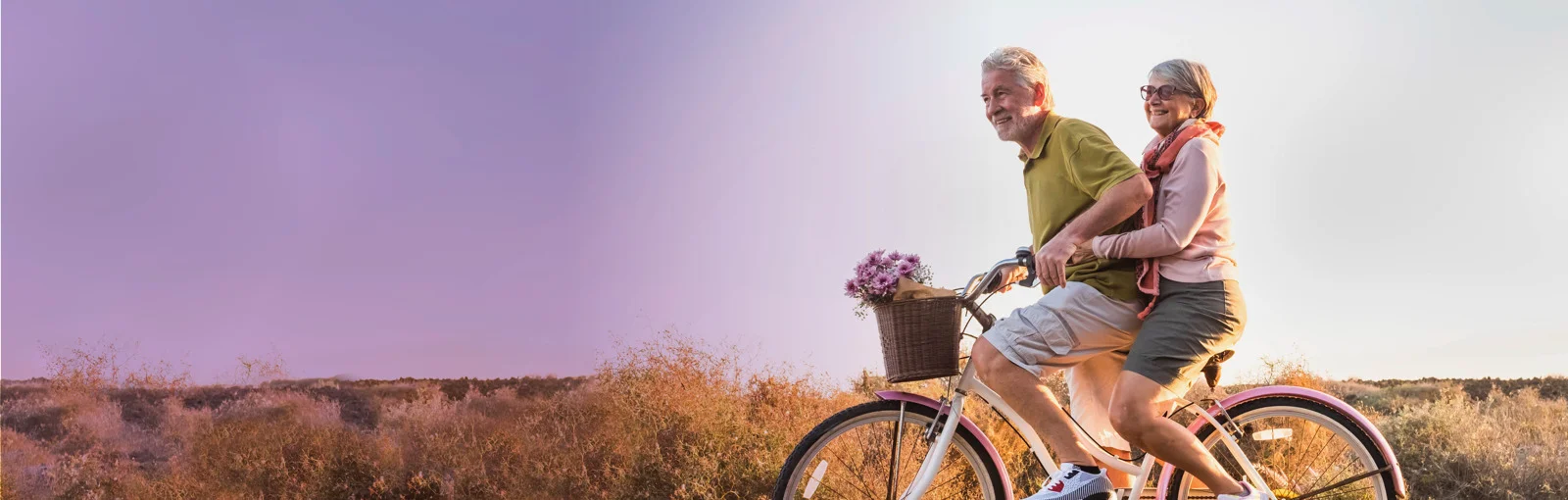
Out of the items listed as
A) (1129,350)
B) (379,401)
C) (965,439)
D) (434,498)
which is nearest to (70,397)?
(379,401)

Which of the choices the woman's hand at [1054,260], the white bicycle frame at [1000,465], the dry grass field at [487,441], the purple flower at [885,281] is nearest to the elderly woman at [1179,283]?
the woman's hand at [1054,260]

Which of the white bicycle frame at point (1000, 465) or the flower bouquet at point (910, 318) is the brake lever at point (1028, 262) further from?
the flower bouquet at point (910, 318)

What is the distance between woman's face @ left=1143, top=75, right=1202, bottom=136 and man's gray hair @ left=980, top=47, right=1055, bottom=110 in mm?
379

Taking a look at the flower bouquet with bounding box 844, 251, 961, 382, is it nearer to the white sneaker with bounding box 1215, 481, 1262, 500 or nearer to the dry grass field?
the white sneaker with bounding box 1215, 481, 1262, 500

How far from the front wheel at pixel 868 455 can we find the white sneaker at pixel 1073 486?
0.21 meters

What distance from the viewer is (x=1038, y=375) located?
330 centimetres

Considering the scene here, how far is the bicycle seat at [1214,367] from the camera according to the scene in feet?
11.3

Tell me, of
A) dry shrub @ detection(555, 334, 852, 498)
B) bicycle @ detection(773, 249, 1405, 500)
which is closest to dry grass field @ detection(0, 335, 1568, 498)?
dry shrub @ detection(555, 334, 852, 498)

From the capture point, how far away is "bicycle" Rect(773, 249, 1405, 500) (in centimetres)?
335

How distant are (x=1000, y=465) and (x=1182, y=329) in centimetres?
74

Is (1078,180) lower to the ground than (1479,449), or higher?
higher

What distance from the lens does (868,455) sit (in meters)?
3.61

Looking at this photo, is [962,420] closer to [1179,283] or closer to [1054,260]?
[1054,260]

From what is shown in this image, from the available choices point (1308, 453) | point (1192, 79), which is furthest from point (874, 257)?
point (1308, 453)
